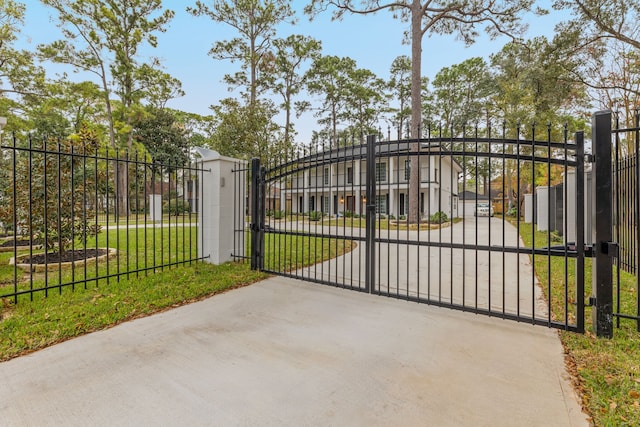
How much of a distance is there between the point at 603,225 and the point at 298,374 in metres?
3.14

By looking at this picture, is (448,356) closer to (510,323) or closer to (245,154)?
(510,323)

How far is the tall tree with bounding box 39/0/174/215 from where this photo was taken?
52.5ft

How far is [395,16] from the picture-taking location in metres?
13.8

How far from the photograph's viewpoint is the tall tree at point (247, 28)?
17906 mm

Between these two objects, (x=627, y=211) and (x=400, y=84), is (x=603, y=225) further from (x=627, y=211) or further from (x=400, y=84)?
(x=400, y=84)

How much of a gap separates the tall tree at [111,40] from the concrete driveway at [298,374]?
17887mm

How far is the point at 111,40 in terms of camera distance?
17.3m

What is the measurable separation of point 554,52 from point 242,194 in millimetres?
15219

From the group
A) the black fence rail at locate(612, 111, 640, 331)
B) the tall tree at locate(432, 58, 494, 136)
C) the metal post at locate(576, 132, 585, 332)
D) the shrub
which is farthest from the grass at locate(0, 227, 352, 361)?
the tall tree at locate(432, 58, 494, 136)

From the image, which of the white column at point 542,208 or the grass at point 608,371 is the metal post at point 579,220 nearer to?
the grass at point 608,371

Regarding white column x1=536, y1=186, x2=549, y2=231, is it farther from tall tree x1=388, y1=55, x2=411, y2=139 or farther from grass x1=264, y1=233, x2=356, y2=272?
tall tree x1=388, y1=55, x2=411, y2=139

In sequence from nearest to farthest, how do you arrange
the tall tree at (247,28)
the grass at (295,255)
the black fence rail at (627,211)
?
the black fence rail at (627,211), the grass at (295,255), the tall tree at (247,28)

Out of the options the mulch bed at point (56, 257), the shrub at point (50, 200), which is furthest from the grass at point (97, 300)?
the shrub at point (50, 200)

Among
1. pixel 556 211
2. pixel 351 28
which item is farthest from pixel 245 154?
pixel 556 211
